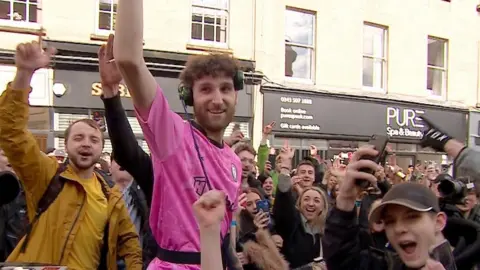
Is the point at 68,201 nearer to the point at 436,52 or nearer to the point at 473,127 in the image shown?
the point at 436,52

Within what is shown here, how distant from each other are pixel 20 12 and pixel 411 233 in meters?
10.5

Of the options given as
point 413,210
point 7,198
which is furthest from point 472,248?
point 7,198

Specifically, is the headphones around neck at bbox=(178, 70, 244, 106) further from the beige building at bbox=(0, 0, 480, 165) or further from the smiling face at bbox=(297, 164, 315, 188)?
the beige building at bbox=(0, 0, 480, 165)

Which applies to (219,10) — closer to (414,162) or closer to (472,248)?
(414,162)

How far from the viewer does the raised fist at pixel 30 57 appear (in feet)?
8.68

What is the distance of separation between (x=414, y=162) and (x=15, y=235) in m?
14.2

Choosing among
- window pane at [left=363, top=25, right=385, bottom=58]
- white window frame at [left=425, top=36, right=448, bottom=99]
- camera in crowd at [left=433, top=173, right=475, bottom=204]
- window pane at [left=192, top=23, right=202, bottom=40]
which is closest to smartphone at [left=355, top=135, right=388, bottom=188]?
camera in crowd at [left=433, top=173, right=475, bottom=204]

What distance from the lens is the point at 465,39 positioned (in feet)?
57.9

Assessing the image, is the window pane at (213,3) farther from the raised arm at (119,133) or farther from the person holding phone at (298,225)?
the raised arm at (119,133)

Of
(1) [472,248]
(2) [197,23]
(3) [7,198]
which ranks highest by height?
(2) [197,23]

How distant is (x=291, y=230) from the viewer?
4906 millimetres

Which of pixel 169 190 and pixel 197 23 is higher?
pixel 197 23

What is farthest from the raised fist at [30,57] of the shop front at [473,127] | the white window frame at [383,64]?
the shop front at [473,127]

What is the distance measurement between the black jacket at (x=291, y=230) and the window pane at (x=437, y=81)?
527 inches
